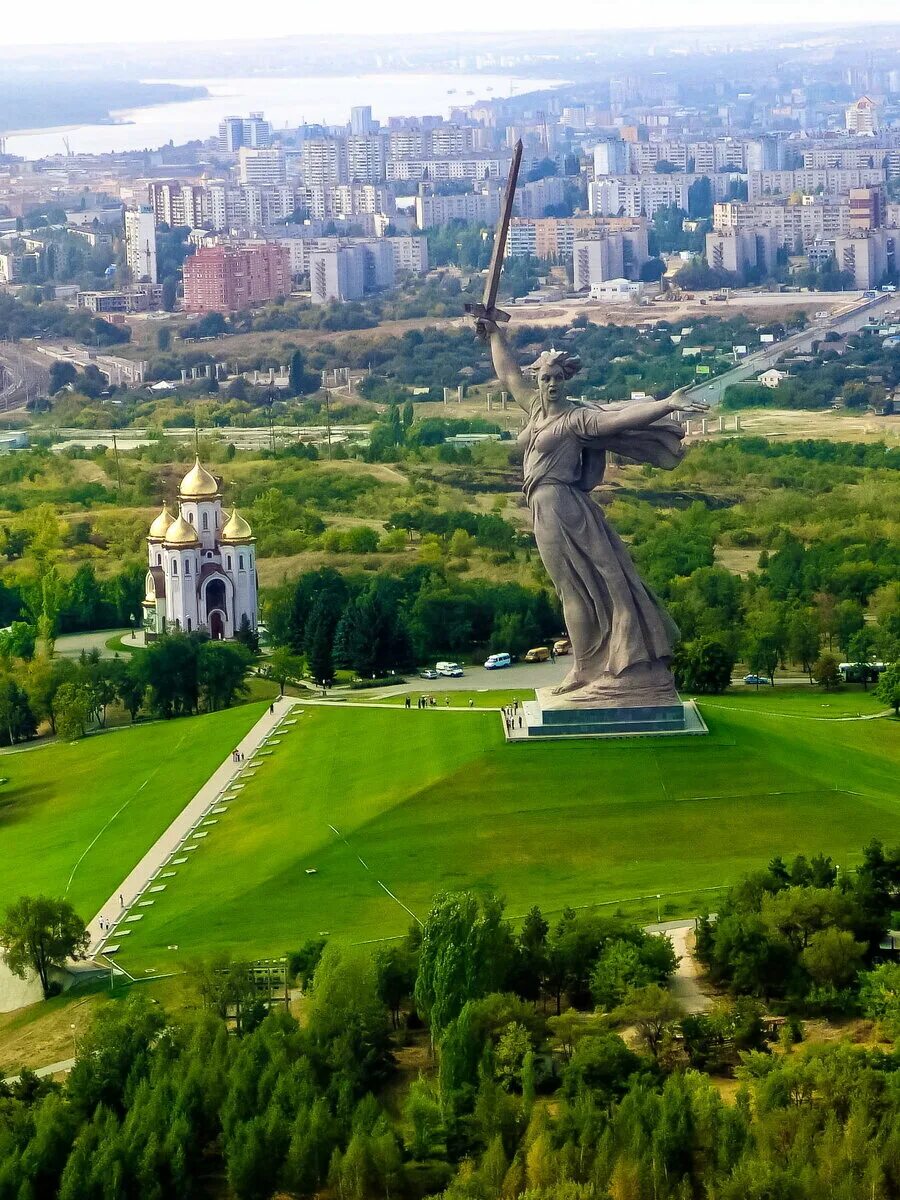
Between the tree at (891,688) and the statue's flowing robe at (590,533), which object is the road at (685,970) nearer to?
the statue's flowing robe at (590,533)

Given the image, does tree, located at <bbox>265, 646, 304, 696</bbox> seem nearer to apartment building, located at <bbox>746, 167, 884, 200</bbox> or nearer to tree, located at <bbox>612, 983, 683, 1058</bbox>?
tree, located at <bbox>612, 983, 683, 1058</bbox>

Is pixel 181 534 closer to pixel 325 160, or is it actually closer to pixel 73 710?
pixel 73 710

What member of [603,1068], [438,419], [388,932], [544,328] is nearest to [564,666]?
[388,932]

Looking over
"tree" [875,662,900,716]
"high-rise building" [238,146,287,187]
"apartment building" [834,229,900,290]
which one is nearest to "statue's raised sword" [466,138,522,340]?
"tree" [875,662,900,716]

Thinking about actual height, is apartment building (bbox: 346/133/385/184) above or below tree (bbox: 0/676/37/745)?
above

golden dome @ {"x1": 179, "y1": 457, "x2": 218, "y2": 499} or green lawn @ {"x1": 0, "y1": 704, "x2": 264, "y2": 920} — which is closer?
green lawn @ {"x1": 0, "y1": 704, "x2": 264, "y2": 920}

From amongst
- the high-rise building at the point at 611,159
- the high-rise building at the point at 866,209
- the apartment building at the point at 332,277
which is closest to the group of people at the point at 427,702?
the apartment building at the point at 332,277
